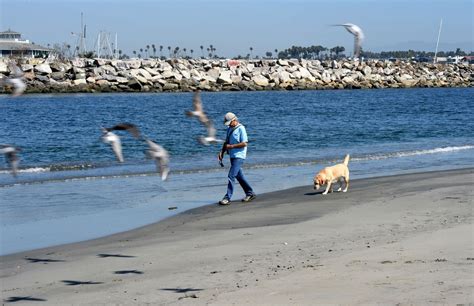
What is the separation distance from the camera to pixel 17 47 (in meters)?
117

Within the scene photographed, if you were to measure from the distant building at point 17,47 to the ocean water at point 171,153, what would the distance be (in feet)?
173

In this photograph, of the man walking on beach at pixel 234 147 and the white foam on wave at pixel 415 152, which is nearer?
the man walking on beach at pixel 234 147

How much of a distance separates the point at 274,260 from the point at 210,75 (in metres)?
78.1

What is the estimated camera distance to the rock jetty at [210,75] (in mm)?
76625

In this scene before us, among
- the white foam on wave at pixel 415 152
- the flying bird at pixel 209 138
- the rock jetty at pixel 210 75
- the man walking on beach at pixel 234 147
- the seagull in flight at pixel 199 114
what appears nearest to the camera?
the seagull in flight at pixel 199 114

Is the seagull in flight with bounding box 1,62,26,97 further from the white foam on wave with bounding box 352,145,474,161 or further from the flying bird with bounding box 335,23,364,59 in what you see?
the white foam on wave with bounding box 352,145,474,161

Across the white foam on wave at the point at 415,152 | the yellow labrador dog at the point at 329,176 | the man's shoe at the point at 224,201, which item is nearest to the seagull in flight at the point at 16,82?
the man's shoe at the point at 224,201

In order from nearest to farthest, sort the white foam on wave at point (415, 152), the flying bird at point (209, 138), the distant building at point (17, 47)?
the flying bird at point (209, 138) < the white foam on wave at point (415, 152) < the distant building at point (17, 47)

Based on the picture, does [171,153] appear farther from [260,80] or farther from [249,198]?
[260,80]

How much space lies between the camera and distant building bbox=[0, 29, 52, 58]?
115088 millimetres

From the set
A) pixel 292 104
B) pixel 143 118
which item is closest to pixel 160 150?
pixel 143 118

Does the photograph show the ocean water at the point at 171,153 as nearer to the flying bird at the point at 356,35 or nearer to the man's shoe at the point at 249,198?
the man's shoe at the point at 249,198

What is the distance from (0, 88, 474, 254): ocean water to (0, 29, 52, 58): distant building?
52857 millimetres

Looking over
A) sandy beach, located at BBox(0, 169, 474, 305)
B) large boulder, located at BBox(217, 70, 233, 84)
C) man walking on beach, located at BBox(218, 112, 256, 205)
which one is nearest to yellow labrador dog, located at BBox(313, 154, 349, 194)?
man walking on beach, located at BBox(218, 112, 256, 205)
